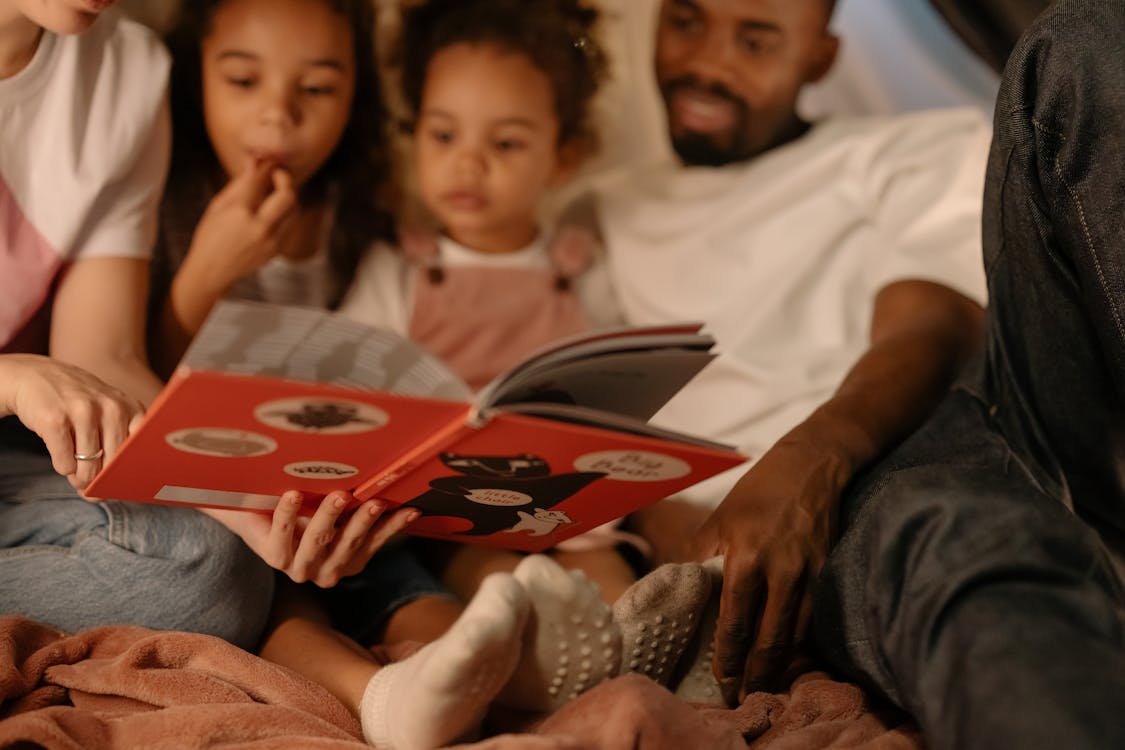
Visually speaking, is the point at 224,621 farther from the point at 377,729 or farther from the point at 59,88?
the point at 59,88

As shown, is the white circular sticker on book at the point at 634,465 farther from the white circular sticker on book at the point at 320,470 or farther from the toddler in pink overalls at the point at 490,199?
the toddler in pink overalls at the point at 490,199

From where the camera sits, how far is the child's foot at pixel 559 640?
763 mm

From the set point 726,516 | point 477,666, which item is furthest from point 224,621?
point 726,516

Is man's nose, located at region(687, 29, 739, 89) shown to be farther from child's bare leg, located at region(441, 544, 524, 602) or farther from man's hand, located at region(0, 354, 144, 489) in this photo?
man's hand, located at region(0, 354, 144, 489)

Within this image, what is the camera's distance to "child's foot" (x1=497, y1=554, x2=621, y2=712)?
763 mm

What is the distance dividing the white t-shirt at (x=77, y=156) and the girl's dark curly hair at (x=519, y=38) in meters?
0.34

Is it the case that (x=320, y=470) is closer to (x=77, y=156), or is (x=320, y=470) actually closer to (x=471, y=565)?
(x=471, y=565)

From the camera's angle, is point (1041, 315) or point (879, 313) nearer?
point (1041, 315)

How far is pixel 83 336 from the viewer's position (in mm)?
1050

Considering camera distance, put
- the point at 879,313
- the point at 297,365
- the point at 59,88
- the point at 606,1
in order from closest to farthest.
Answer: the point at 297,365 → the point at 59,88 → the point at 879,313 → the point at 606,1

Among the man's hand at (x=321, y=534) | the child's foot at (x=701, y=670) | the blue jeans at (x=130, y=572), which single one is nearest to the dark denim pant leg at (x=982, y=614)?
the child's foot at (x=701, y=670)

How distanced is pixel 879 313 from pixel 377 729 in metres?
0.75

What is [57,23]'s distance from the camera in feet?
3.13

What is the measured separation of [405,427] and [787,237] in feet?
2.55
